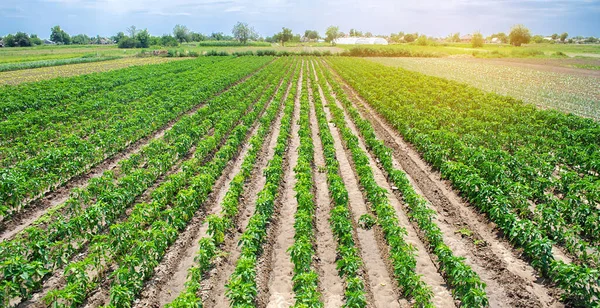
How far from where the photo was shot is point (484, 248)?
9.19 metres

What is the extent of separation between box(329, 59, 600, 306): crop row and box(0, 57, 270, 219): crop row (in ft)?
45.5

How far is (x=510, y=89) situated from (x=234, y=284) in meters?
38.2

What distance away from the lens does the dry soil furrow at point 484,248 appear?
24.8 ft

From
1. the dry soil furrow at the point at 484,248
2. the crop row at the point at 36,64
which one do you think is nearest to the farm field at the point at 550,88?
the dry soil furrow at the point at 484,248

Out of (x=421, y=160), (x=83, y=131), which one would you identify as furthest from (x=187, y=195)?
(x=83, y=131)

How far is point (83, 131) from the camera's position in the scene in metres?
18.3

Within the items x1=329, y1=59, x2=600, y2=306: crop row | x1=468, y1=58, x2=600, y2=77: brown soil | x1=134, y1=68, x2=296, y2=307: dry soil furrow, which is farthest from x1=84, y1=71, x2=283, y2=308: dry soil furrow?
x1=468, y1=58, x2=600, y2=77: brown soil

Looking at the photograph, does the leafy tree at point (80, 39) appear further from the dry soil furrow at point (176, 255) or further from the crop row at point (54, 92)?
the dry soil furrow at point (176, 255)

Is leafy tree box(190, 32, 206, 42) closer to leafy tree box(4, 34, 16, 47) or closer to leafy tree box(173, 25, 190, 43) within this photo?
leafy tree box(173, 25, 190, 43)

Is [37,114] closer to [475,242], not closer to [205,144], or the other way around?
[205,144]

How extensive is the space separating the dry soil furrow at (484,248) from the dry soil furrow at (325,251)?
131 inches

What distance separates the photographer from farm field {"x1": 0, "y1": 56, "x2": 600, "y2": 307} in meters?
7.32

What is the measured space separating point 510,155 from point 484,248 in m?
5.86

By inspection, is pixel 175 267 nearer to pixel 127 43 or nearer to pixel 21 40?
pixel 127 43
